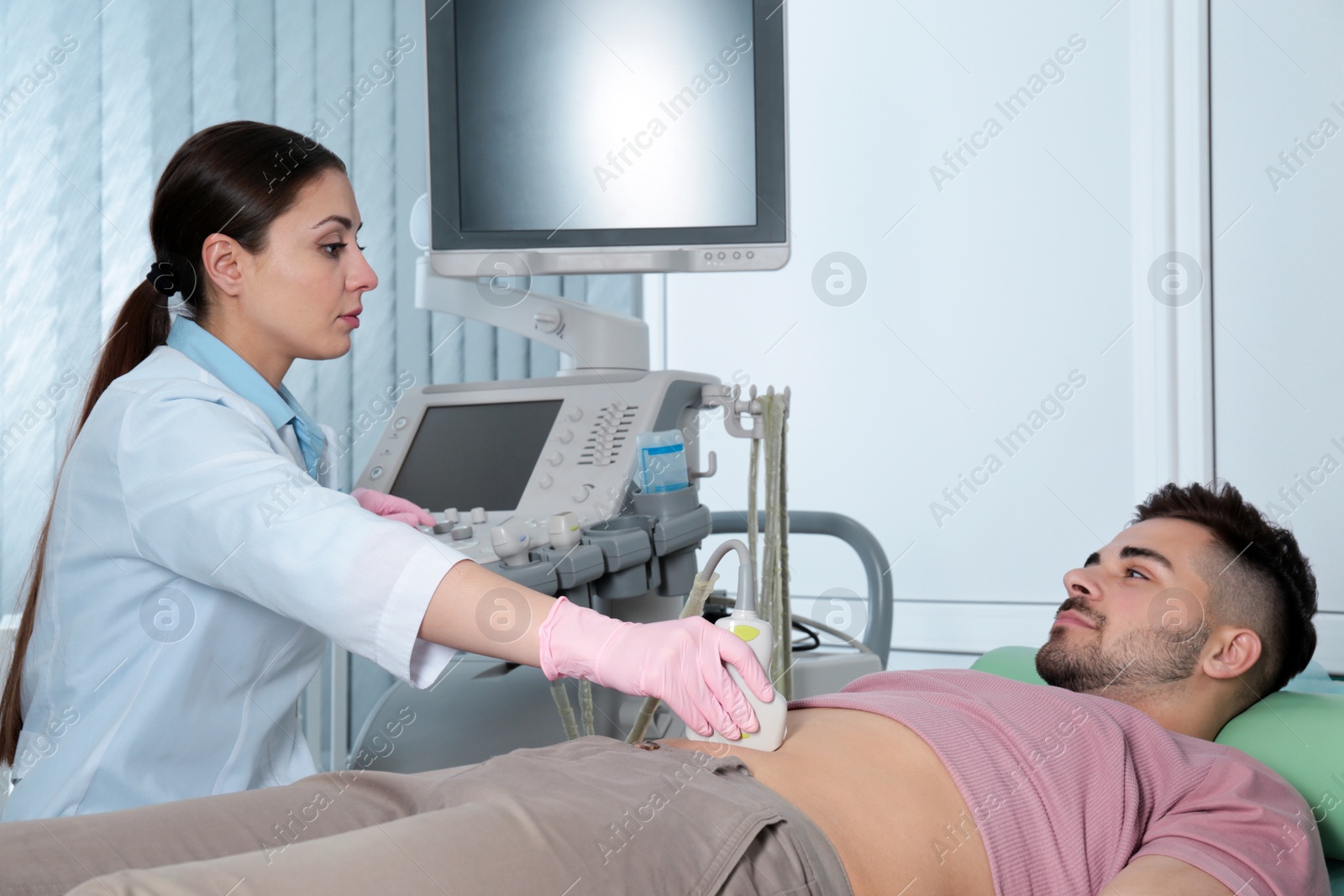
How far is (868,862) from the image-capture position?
0.91m

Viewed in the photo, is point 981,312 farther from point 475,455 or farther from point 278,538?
point 278,538

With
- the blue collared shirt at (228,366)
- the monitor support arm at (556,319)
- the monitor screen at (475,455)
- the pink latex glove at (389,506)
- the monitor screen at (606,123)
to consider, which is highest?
the monitor screen at (606,123)

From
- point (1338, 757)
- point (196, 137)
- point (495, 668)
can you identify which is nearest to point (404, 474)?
point (495, 668)

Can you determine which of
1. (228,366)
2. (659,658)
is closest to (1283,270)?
(659,658)

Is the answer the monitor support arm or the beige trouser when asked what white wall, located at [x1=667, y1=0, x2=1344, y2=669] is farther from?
the beige trouser

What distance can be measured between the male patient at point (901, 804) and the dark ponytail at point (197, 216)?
589 mm

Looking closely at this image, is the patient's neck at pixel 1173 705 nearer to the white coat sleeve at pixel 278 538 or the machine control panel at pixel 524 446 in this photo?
the machine control panel at pixel 524 446

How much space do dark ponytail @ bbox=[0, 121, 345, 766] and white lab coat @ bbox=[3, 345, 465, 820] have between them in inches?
3.9

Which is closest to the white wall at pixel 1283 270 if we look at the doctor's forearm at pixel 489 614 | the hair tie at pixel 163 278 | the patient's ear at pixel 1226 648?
the patient's ear at pixel 1226 648

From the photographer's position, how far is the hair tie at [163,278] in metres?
1.27

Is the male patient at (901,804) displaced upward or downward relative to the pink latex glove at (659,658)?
downward

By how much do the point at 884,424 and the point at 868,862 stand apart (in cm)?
205

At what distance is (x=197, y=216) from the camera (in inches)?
50.0

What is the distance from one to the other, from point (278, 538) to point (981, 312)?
7.16 feet
